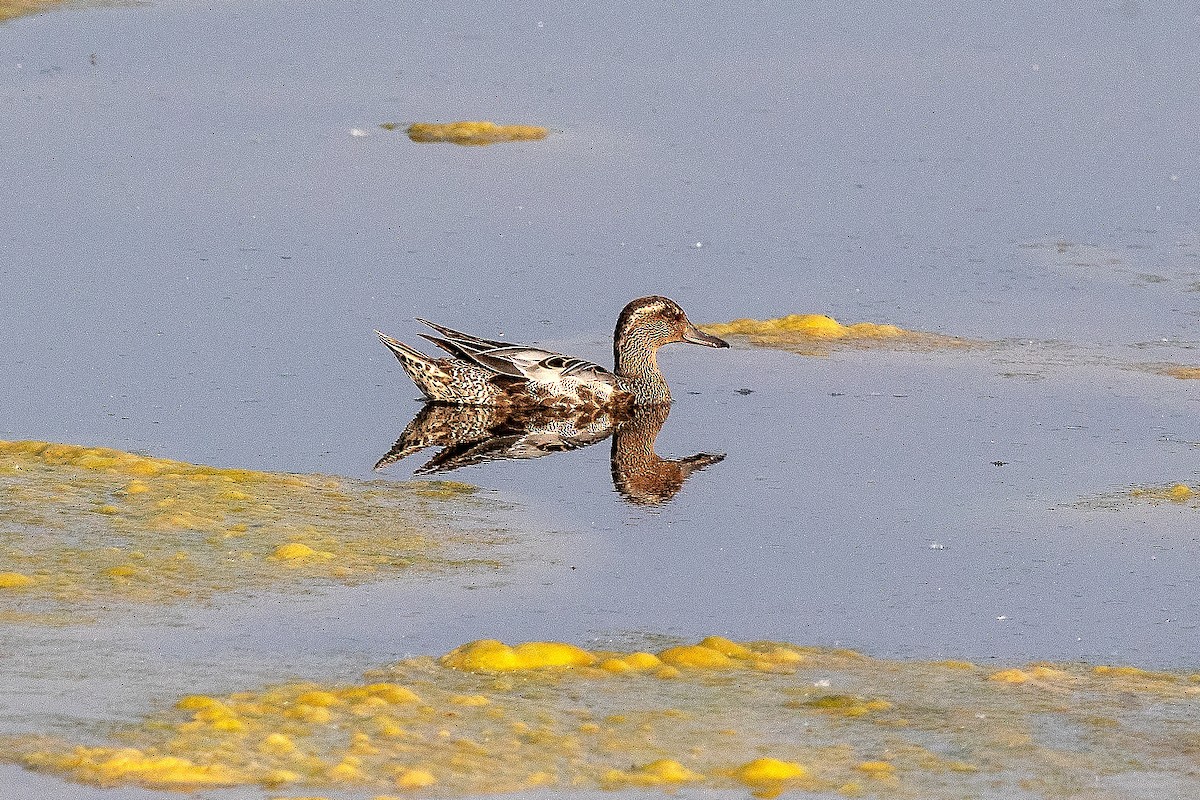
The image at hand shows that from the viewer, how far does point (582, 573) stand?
906 cm

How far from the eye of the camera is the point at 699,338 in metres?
12.9

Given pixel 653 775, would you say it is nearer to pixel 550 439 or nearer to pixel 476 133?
pixel 550 439

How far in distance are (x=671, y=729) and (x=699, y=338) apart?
5994 mm

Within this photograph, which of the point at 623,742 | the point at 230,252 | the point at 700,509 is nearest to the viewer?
the point at 623,742

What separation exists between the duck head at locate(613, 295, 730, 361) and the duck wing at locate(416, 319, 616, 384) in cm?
30

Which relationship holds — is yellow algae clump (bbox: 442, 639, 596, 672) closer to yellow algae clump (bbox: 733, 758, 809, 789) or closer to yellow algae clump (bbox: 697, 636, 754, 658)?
yellow algae clump (bbox: 697, 636, 754, 658)

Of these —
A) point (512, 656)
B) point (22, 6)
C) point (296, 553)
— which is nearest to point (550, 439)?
point (296, 553)

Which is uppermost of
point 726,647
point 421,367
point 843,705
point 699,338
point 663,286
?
point 663,286

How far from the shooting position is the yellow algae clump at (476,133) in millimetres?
18906

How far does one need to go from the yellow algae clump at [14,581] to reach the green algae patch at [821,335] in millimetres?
6117

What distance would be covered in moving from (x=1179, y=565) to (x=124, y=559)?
15.5ft

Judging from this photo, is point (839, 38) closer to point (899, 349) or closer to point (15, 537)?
point (899, 349)

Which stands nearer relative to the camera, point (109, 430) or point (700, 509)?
point (700, 509)

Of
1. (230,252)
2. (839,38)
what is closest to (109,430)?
(230,252)
